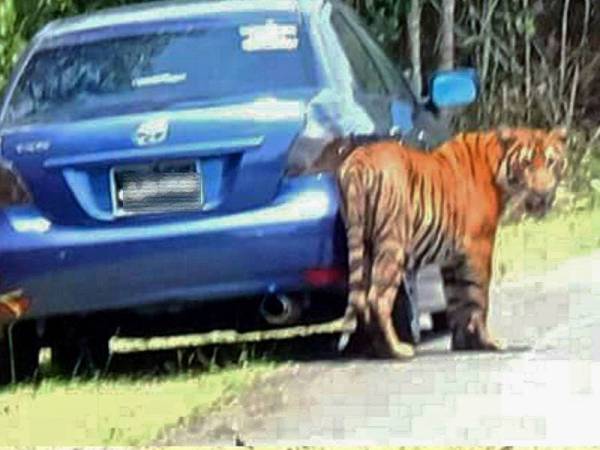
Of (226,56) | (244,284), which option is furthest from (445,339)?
(226,56)

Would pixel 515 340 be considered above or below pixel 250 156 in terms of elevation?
below

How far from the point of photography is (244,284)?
4281 mm

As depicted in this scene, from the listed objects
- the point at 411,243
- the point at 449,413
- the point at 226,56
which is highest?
the point at 226,56

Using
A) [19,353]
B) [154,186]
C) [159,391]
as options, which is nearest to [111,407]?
[159,391]

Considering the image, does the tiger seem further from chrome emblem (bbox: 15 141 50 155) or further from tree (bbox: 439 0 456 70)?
chrome emblem (bbox: 15 141 50 155)

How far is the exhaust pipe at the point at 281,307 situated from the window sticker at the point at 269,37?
0.48m

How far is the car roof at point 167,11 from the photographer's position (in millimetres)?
4391

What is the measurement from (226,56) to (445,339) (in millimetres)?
692

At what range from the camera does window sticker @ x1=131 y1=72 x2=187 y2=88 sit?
4.36m

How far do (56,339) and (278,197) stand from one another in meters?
0.52

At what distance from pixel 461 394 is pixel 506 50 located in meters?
0.68

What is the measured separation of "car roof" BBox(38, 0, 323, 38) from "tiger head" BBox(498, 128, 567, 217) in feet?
1.55

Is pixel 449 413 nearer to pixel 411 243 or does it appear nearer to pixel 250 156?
pixel 411 243

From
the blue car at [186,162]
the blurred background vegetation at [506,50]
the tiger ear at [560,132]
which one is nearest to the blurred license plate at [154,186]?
the blue car at [186,162]
